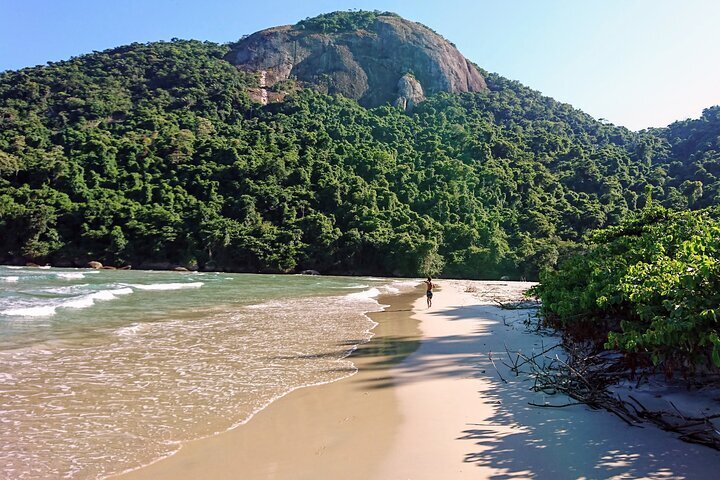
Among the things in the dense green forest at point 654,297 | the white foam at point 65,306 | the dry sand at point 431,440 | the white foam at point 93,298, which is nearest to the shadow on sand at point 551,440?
the dry sand at point 431,440

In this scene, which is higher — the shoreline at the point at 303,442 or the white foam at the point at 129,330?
the white foam at the point at 129,330

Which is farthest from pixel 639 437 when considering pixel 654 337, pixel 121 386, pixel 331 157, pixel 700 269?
pixel 331 157

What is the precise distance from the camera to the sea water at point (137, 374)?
504cm

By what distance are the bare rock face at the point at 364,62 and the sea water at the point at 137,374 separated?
99516 mm

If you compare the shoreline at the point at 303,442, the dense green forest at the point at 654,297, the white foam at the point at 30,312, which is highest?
the dense green forest at the point at 654,297

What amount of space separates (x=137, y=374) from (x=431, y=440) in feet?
17.7

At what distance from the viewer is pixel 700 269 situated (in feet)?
14.5

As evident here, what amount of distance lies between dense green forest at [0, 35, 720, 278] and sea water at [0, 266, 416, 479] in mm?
41161

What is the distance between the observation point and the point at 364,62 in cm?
11456

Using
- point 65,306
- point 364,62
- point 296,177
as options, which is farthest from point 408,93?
point 65,306

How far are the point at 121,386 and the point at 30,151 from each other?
248 ft

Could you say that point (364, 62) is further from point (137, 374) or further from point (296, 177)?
point (137, 374)

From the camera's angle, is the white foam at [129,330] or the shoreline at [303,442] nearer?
the shoreline at [303,442]

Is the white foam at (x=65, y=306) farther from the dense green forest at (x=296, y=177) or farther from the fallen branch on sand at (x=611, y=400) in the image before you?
the dense green forest at (x=296, y=177)
